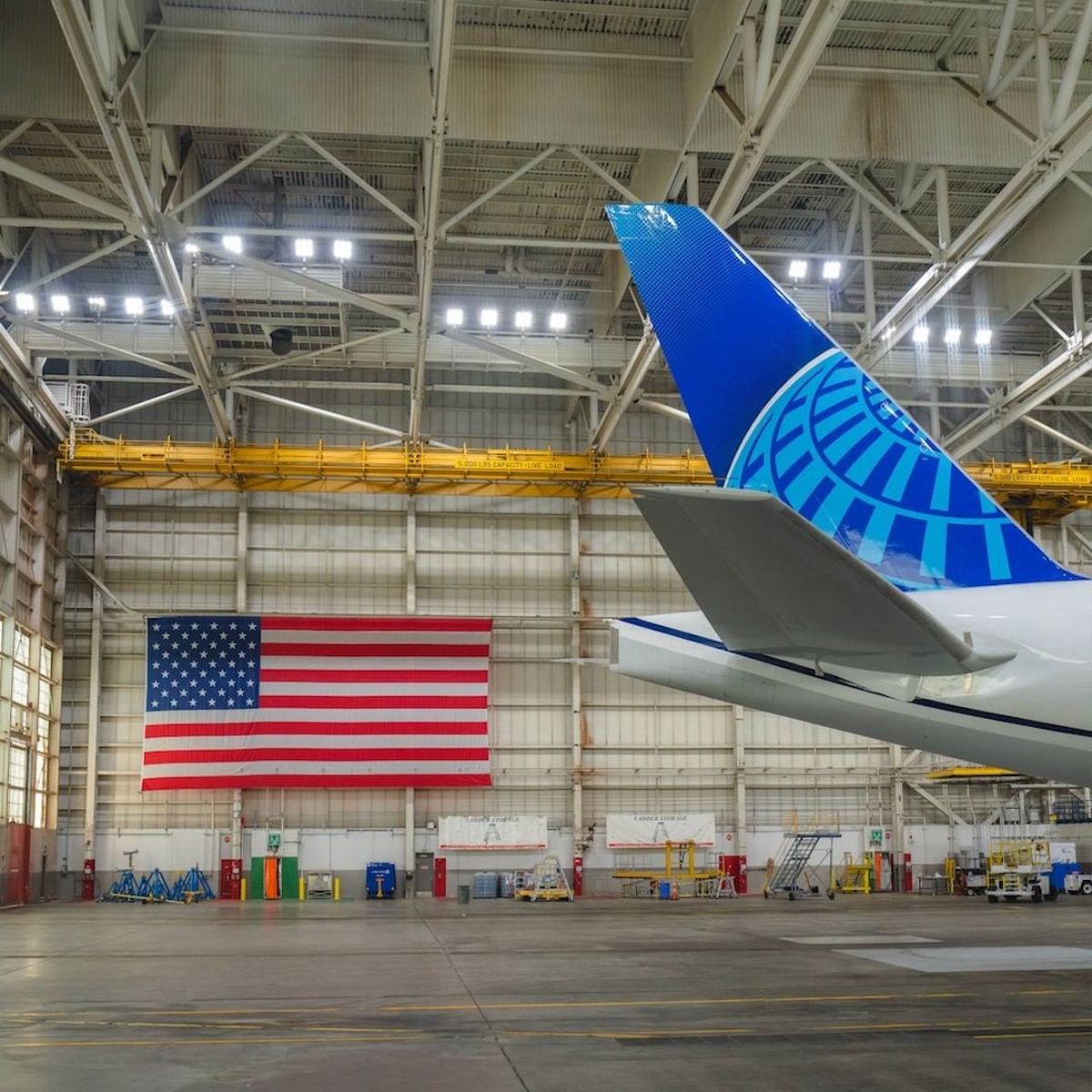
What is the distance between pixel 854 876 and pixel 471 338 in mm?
25871

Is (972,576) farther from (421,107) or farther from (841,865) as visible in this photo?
(841,865)

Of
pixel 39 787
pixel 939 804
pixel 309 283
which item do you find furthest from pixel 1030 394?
pixel 39 787

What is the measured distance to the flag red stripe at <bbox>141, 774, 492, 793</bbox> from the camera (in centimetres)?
4256

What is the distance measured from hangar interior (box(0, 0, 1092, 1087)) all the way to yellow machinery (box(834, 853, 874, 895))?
44.1 inches

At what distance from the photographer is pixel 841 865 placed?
46.7m

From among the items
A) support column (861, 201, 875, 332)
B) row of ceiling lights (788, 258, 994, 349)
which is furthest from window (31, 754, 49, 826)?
support column (861, 201, 875, 332)

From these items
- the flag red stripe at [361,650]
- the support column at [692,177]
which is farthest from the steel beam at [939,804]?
the support column at [692,177]

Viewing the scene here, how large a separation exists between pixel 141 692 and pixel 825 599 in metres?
39.8

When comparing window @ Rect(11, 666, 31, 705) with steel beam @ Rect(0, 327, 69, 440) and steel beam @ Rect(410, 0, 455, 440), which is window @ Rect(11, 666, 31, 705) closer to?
steel beam @ Rect(0, 327, 69, 440)

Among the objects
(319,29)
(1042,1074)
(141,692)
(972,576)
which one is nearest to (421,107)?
(319,29)

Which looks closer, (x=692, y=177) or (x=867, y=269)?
(x=692, y=177)

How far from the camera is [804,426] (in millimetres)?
11578

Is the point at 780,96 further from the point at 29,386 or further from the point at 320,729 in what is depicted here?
the point at 320,729

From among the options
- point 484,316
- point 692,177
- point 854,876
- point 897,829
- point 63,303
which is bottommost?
point 854,876
